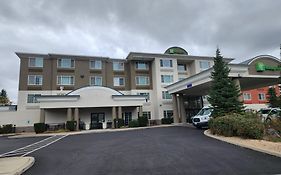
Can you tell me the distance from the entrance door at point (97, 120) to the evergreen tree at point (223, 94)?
17.9 metres

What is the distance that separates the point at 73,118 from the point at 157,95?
13.6 m

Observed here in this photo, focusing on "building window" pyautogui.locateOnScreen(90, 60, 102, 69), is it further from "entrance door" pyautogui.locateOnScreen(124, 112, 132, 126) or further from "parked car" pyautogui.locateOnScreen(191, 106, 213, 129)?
"parked car" pyautogui.locateOnScreen(191, 106, 213, 129)

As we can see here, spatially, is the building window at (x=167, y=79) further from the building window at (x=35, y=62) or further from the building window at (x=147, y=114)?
the building window at (x=35, y=62)

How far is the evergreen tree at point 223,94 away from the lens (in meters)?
16.5

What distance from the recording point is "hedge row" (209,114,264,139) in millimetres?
11328

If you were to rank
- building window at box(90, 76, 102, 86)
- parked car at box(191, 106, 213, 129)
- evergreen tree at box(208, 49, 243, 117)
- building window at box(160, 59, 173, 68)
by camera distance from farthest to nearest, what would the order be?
1. building window at box(160, 59, 173, 68)
2. building window at box(90, 76, 102, 86)
3. parked car at box(191, 106, 213, 129)
4. evergreen tree at box(208, 49, 243, 117)

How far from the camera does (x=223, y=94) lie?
16844mm

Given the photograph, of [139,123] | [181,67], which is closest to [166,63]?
[181,67]

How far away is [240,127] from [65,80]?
2722 cm

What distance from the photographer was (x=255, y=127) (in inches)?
447

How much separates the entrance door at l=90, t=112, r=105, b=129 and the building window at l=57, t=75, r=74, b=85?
22.2ft

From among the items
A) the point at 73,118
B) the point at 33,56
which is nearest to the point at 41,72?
the point at 33,56

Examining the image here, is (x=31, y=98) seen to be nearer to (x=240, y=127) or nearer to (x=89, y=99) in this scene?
(x=89, y=99)

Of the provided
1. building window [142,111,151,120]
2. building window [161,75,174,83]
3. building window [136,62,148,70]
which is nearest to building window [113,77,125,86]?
building window [136,62,148,70]
